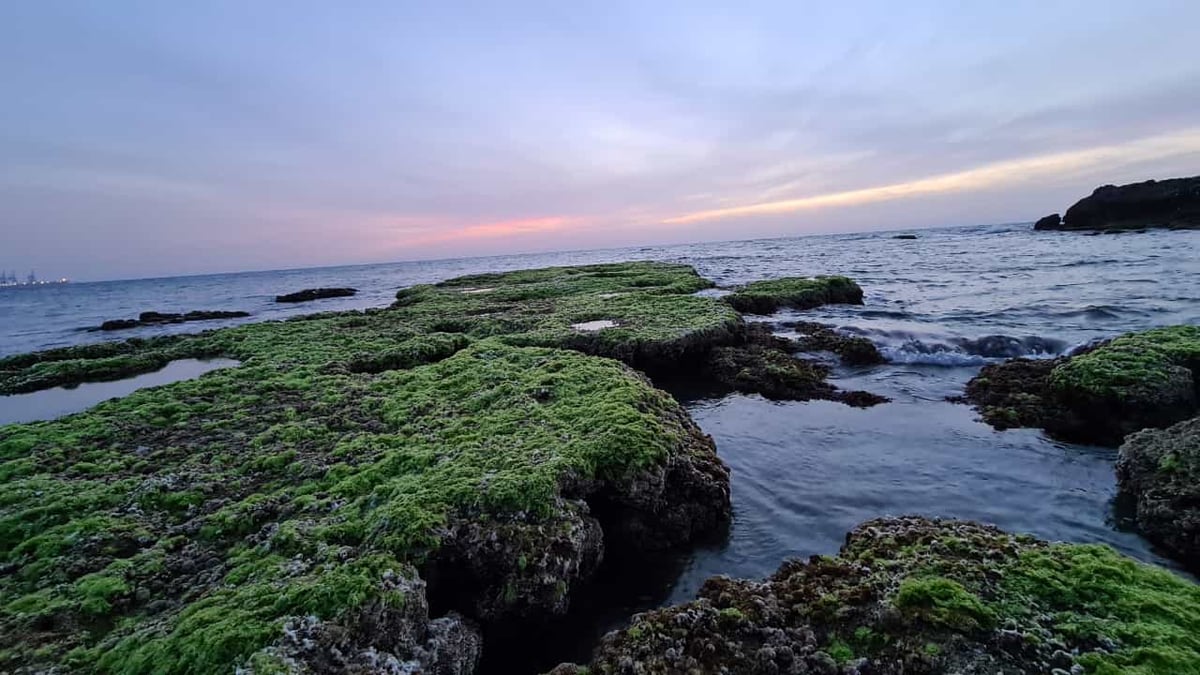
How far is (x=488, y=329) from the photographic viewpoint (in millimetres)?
19891

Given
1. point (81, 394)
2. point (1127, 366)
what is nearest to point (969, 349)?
point (1127, 366)

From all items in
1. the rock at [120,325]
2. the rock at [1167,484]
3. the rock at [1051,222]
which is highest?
the rock at [1051,222]

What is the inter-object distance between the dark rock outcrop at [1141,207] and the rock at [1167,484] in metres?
90.7

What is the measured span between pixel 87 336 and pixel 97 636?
43981 mm

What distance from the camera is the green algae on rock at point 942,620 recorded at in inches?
172

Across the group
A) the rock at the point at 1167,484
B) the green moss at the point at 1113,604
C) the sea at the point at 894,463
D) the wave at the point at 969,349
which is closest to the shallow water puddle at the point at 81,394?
the sea at the point at 894,463

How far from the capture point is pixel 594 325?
64.4 feet

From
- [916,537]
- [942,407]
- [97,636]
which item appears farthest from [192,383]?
[942,407]

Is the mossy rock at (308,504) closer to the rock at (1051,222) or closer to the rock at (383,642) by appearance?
the rock at (383,642)

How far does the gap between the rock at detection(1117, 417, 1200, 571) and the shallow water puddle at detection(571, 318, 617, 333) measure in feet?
43.4

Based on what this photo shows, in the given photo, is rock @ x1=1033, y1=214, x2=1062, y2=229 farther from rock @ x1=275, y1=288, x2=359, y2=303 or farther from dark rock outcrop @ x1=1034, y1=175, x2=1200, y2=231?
rock @ x1=275, y1=288, x2=359, y2=303

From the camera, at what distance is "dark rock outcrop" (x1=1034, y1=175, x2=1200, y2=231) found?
2817 inches

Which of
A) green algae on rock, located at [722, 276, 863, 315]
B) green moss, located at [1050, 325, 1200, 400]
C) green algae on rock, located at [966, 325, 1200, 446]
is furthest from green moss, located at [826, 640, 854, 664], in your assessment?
green algae on rock, located at [722, 276, 863, 315]

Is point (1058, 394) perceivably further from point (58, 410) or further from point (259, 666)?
point (58, 410)
